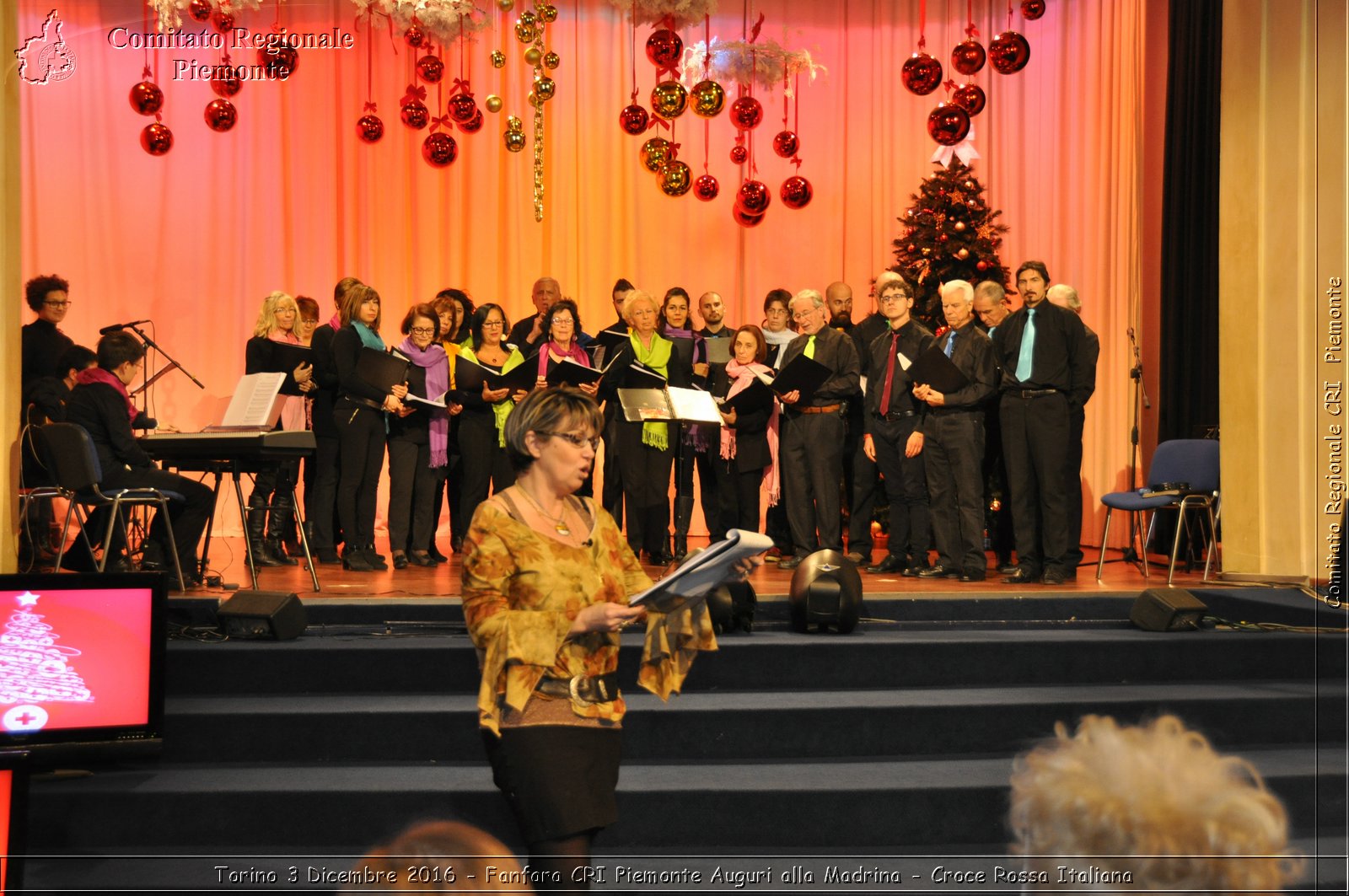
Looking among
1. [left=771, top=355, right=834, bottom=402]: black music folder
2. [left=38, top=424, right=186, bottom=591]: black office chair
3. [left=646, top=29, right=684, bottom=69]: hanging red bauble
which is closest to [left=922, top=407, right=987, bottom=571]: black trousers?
[left=771, top=355, right=834, bottom=402]: black music folder

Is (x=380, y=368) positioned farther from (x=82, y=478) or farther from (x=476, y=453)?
(x=82, y=478)

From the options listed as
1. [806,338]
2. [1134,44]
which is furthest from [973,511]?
[1134,44]

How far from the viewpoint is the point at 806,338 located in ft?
25.3

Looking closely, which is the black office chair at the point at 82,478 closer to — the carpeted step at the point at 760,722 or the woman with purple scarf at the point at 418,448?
the carpeted step at the point at 760,722

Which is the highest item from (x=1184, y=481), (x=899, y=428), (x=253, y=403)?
(x=253, y=403)

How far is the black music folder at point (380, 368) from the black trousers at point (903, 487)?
2.87 m

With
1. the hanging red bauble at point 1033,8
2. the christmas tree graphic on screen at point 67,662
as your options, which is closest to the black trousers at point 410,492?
the christmas tree graphic on screen at point 67,662

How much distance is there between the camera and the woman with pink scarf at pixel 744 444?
778cm

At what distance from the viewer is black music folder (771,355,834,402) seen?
700 centimetres

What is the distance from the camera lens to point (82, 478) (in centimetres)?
578

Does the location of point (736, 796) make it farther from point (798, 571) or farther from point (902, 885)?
point (798, 571)

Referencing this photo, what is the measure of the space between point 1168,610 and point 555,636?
12.9 feet

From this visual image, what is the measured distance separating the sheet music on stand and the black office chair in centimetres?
50

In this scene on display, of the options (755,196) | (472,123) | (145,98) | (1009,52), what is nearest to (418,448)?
(472,123)
